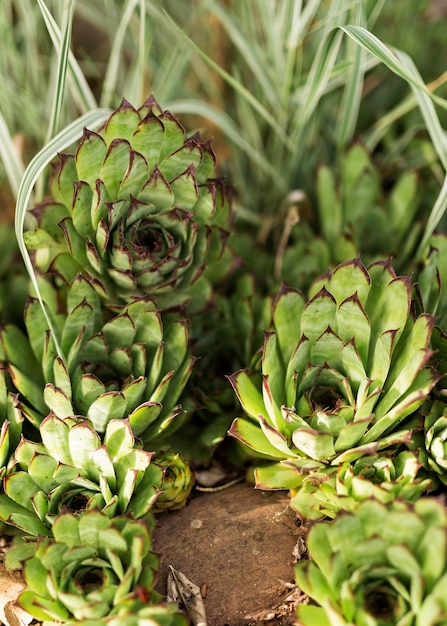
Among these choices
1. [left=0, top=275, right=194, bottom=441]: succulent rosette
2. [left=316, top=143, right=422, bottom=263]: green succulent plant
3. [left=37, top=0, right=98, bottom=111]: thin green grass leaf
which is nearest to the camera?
[left=0, top=275, right=194, bottom=441]: succulent rosette

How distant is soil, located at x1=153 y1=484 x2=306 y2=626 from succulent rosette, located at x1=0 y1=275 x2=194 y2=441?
17cm

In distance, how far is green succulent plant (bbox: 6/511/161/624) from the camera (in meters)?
0.88

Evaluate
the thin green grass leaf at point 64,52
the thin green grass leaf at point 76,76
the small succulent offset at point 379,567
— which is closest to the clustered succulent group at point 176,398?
the small succulent offset at point 379,567

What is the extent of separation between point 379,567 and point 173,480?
0.37 metres

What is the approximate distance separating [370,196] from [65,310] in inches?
27.9

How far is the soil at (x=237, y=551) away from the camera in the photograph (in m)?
1.01

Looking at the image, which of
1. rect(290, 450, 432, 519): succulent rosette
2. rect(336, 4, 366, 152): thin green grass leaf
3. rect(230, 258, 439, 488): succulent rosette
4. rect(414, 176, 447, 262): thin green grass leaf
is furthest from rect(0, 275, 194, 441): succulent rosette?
rect(336, 4, 366, 152): thin green grass leaf

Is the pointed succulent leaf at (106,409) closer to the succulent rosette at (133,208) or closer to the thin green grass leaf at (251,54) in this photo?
the succulent rosette at (133,208)

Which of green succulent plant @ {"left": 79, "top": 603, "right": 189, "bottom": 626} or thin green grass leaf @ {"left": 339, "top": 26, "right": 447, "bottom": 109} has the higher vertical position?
thin green grass leaf @ {"left": 339, "top": 26, "right": 447, "bottom": 109}

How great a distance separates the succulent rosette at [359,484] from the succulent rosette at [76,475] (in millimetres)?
243

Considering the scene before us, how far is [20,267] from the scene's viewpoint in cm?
133

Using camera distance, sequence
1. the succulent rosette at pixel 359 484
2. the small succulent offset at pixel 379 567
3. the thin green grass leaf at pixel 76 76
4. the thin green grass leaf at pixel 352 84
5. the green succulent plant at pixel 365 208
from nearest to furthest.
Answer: the small succulent offset at pixel 379 567
the succulent rosette at pixel 359 484
the thin green grass leaf at pixel 76 76
the thin green grass leaf at pixel 352 84
the green succulent plant at pixel 365 208

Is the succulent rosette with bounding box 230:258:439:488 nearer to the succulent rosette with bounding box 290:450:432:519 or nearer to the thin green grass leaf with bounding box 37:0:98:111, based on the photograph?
the succulent rosette with bounding box 290:450:432:519

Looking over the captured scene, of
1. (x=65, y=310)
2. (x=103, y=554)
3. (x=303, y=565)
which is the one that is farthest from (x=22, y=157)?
(x=303, y=565)
